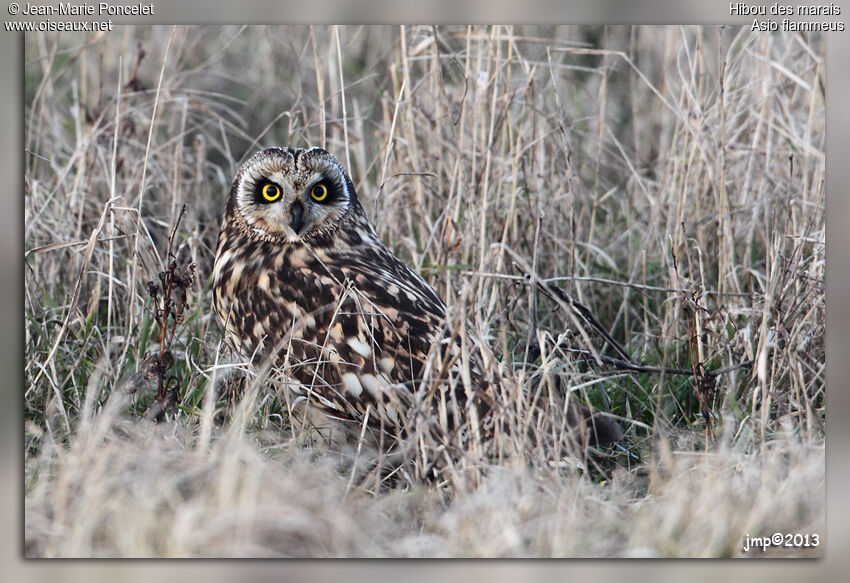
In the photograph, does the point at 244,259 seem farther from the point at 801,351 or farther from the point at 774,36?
the point at 774,36

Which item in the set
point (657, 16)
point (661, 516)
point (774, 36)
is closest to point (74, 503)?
point (661, 516)

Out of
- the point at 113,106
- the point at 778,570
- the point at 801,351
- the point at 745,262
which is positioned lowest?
the point at 778,570

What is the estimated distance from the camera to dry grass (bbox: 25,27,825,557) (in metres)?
2.28

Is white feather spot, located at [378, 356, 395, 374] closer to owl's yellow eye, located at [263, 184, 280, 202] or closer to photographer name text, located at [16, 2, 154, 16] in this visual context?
owl's yellow eye, located at [263, 184, 280, 202]

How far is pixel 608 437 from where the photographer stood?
267cm

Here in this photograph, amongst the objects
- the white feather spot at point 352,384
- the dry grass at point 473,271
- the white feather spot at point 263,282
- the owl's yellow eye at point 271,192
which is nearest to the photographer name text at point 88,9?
the dry grass at point 473,271

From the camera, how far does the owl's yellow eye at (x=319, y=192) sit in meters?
2.75

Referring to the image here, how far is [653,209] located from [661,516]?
1338 mm

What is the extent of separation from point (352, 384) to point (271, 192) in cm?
57

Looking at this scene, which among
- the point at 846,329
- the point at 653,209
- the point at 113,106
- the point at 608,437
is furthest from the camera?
the point at 113,106

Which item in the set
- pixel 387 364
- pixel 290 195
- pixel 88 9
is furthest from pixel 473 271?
pixel 88 9

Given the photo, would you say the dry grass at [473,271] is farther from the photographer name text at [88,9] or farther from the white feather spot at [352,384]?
the photographer name text at [88,9]

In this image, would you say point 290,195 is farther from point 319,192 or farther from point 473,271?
point 473,271

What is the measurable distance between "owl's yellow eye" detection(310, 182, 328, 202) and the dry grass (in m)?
0.35
